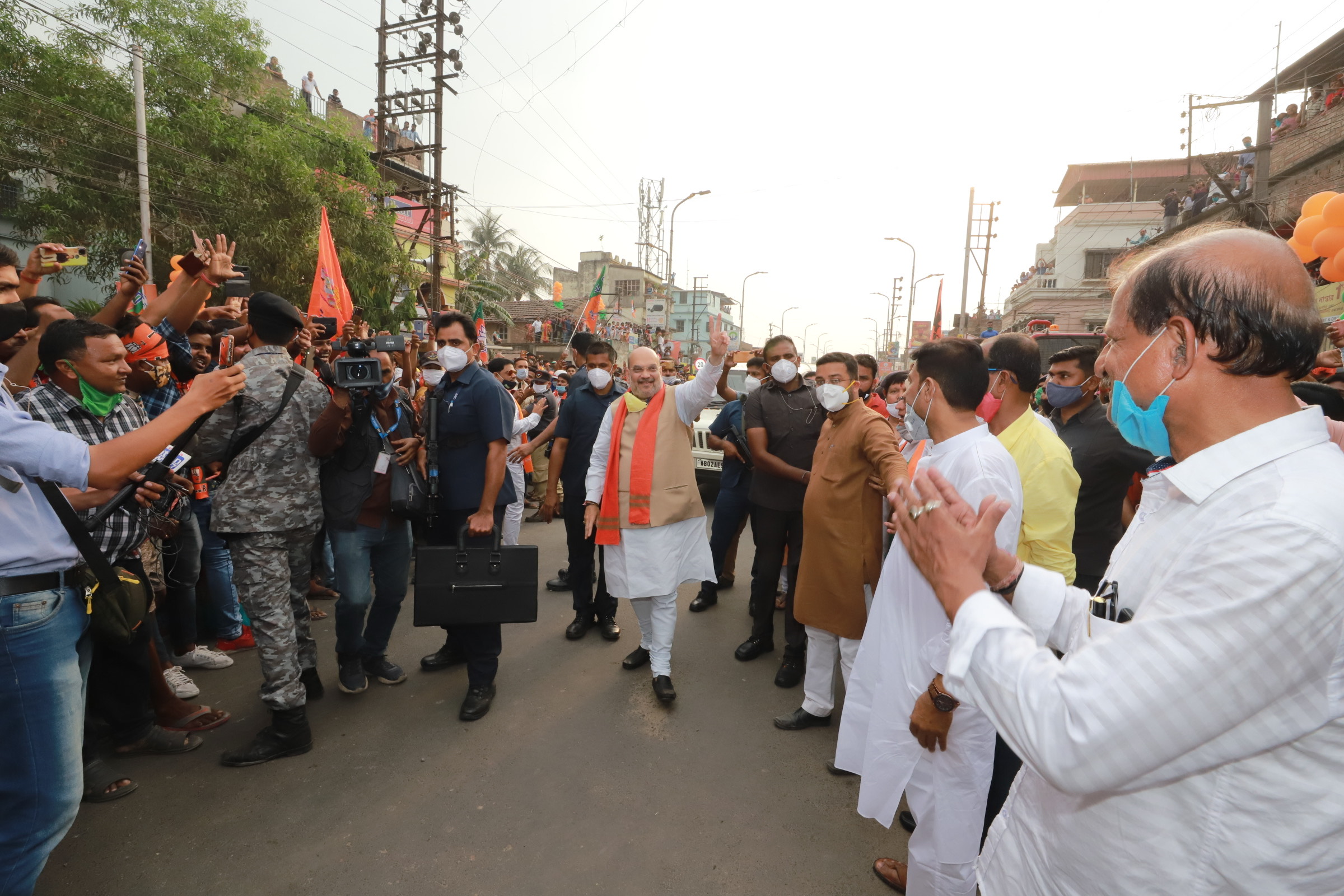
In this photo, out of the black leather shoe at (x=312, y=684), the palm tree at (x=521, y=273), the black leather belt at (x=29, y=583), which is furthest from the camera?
the palm tree at (x=521, y=273)

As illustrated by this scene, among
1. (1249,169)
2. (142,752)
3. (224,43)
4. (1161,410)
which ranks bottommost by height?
(142,752)

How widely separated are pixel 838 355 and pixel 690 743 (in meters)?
2.32

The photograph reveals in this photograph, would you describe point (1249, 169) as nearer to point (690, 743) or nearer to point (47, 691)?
point (690, 743)

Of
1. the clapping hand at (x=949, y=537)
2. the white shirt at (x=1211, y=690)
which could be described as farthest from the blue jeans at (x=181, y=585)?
the white shirt at (x=1211, y=690)

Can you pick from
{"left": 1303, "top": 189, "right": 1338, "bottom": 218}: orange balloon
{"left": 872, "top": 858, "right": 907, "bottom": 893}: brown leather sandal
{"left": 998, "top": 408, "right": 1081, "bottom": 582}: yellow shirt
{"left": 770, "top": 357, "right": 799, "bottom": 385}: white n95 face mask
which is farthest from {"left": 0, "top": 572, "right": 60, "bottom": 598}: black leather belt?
{"left": 1303, "top": 189, "right": 1338, "bottom": 218}: orange balloon

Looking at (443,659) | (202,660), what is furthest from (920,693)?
(202,660)

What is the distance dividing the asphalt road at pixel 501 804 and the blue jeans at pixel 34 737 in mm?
562

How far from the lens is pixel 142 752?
3.16 metres

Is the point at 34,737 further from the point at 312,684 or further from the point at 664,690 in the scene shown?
the point at 664,690

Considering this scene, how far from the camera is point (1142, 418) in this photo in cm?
128

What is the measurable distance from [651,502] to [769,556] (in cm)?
100

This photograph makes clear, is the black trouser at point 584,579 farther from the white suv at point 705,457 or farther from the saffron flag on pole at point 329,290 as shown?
the white suv at point 705,457

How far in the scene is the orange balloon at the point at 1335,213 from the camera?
4258mm

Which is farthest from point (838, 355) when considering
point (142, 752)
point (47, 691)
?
point (142, 752)
